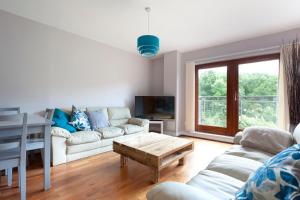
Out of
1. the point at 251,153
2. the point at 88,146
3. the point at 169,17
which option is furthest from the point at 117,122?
the point at 251,153

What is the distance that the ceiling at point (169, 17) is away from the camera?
2.24 metres

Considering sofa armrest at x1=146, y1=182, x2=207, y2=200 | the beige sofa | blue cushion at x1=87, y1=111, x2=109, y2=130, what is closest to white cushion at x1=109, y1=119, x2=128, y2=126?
the beige sofa

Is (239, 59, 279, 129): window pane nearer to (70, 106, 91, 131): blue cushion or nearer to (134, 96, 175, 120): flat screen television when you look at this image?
(134, 96, 175, 120): flat screen television

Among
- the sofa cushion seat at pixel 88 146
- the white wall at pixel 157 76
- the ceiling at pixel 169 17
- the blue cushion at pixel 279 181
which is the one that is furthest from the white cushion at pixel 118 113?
the blue cushion at pixel 279 181

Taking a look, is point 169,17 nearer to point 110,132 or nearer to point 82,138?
point 110,132

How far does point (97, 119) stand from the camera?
3.27 meters

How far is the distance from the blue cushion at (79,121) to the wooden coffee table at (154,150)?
97cm

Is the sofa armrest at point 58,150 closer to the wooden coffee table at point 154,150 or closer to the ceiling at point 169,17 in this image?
the wooden coffee table at point 154,150

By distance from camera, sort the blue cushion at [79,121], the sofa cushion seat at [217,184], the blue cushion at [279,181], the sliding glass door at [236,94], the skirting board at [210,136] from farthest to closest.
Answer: the skirting board at [210,136], the sliding glass door at [236,94], the blue cushion at [79,121], the sofa cushion seat at [217,184], the blue cushion at [279,181]

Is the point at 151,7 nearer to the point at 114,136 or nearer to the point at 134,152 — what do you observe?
the point at 134,152

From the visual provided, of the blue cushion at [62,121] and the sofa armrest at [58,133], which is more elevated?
the blue cushion at [62,121]

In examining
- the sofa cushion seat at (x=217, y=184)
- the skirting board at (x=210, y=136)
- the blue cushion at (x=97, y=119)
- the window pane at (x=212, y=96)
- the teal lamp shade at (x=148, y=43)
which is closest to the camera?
the sofa cushion seat at (x=217, y=184)

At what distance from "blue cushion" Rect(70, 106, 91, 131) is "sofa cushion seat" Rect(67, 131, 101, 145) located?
0.27 metres

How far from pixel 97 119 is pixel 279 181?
3.11 meters
